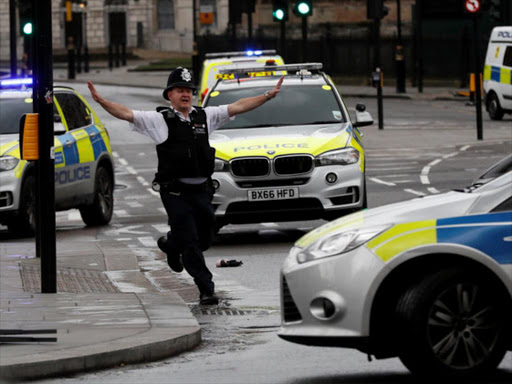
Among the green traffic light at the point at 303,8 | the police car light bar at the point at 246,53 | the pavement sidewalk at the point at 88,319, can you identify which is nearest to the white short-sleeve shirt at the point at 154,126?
the pavement sidewalk at the point at 88,319

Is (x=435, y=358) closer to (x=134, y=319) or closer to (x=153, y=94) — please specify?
(x=134, y=319)

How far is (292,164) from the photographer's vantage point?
48.6ft

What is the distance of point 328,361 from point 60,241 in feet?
27.6

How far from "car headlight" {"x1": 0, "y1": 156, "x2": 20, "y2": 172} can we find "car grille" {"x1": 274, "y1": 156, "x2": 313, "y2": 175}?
3.31 m

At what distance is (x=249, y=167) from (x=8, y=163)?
3.12 m

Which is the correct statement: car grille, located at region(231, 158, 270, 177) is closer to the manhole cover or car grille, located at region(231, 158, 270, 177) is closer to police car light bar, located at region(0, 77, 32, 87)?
the manhole cover

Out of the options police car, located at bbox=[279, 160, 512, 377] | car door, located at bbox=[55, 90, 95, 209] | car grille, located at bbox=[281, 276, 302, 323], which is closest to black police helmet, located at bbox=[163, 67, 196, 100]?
car grille, located at bbox=[281, 276, 302, 323]

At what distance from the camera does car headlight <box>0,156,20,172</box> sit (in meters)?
16.4

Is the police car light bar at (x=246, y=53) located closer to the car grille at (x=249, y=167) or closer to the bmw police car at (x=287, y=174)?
the bmw police car at (x=287, y=174)

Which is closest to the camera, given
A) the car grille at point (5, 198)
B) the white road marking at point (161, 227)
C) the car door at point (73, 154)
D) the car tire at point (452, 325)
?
the car tire at point (452, 325)

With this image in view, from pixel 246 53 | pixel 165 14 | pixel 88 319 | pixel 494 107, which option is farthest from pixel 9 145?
pixel 165 14

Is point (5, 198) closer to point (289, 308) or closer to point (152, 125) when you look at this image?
point (152, 125)

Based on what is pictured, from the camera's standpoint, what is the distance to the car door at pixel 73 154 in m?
16.9

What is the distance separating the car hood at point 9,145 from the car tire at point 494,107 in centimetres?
2183
